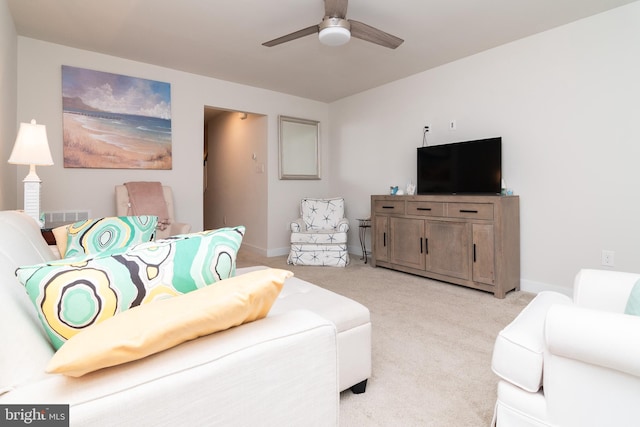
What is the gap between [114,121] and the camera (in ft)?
11.8

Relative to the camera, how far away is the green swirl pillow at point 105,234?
4.92 ft

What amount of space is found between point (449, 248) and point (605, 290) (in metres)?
2.08

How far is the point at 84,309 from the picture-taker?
2.24 ft

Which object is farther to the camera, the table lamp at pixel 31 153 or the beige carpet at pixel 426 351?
the table lamp at pixel 31 153

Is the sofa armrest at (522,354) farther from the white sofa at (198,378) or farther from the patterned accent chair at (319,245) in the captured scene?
the patterned accent chair at (319,245)

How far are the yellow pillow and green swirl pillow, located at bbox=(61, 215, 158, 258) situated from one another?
0.98m

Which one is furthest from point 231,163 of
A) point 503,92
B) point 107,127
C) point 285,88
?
point 503,92

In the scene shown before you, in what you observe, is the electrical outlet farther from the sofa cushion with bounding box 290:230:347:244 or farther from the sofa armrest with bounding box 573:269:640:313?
the sofa cushion with bounding box 290:230:347:244

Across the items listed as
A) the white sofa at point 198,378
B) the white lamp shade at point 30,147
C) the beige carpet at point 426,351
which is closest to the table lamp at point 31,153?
the white lamp shade at point 30,147

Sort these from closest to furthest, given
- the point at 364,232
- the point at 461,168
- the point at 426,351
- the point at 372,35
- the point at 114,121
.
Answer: the point at 426,351
the point at 372,35
the point at 461,168
the point at 114,121
the point at 364,232

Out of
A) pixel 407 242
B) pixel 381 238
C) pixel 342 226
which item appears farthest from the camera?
pixel 342 226

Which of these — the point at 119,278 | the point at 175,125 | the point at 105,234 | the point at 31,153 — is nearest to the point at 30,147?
the point at 31,153

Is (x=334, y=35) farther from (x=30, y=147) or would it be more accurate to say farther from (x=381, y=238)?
(x=381, y=238)

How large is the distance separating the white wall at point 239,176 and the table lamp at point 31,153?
111 inches
